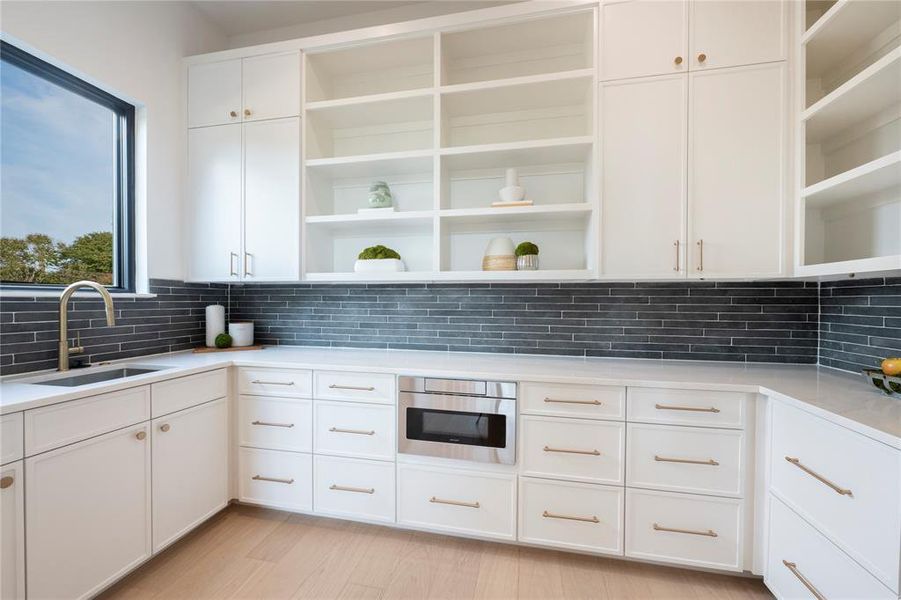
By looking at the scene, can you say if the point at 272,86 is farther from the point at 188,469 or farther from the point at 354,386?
the point at 188,469

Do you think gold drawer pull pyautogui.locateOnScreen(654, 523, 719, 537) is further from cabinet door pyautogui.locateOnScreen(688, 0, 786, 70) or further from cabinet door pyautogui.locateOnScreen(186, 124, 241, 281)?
cabinet door pyautogui.locateOnScreen(186, 124, 241, 281)

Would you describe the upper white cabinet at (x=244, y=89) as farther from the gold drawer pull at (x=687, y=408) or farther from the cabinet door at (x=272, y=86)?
the gold drawer pull at (x=687, y=408)

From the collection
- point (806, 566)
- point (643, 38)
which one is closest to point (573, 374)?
point (806, 566)

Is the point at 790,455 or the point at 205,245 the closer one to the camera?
the point at 790,455

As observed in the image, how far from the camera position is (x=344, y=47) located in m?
2.26

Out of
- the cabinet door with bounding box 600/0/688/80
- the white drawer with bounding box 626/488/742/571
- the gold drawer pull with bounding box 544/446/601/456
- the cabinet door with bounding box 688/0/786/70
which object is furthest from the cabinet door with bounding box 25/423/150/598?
the cabinet door with bounding box 688/0/786/70

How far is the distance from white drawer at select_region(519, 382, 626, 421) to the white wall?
231 cm

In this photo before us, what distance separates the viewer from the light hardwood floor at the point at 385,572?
5.30 feet

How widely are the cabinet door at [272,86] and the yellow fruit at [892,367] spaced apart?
2999 mm

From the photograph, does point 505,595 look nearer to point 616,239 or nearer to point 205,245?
point 616,239

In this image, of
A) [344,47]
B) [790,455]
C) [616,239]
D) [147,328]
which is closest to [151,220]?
[147,328]

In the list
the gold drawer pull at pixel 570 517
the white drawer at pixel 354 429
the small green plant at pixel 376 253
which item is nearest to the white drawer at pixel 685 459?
the gold drawer pull at pixel 570 517

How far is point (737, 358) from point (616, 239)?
1.01m

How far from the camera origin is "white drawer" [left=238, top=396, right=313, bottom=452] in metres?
2.08
